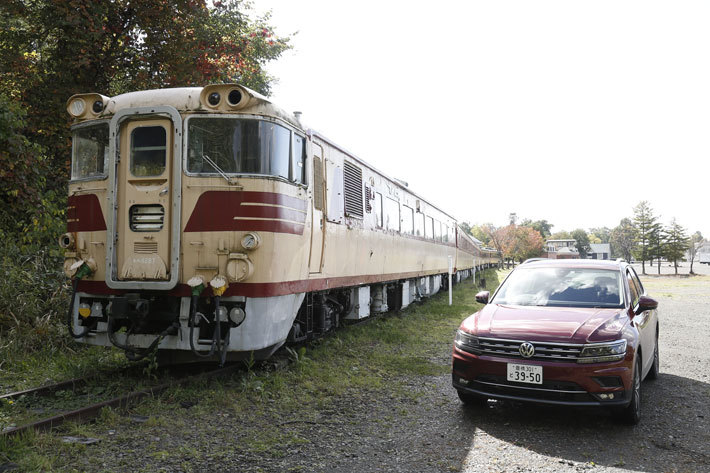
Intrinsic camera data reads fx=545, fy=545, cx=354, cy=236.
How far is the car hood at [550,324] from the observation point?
490 centimetres

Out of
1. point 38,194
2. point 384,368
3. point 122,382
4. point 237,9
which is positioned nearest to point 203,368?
point 122,382

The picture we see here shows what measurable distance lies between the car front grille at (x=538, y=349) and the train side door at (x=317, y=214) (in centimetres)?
273

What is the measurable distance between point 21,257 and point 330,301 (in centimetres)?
540

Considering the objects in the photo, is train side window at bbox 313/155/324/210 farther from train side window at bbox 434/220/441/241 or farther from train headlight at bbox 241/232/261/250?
train side window at bbox 434/220/441/241

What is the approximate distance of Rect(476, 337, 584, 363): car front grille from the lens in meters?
4.78

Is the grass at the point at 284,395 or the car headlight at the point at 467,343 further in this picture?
the car headlight at the point at 467,343

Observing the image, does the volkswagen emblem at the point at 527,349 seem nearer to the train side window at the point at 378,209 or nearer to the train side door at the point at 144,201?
the train side door at the point at 144,201

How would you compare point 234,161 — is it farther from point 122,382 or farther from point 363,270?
point 363,270

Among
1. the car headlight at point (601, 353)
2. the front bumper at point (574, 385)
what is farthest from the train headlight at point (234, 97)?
the car headlight at point (601, 353)

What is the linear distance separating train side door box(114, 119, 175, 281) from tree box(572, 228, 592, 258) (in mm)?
117724

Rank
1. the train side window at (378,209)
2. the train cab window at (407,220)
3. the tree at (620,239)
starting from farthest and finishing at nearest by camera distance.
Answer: the tree at (620,239) → the train cab window at (407,220) → the train side window at (378,209)

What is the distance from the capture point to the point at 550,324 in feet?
16.9

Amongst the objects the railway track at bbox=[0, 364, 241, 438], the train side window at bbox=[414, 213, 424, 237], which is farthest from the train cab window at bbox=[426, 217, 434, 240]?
the railway track at bbox=[0, 364, 241, 438]

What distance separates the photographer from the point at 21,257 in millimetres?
9367
